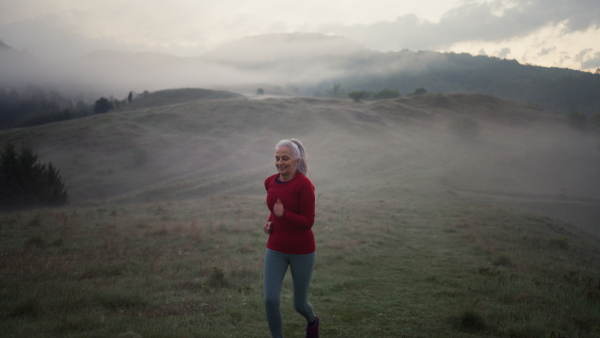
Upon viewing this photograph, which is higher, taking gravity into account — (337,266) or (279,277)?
(279,277)

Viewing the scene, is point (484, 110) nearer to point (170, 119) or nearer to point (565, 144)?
point (565, 144)

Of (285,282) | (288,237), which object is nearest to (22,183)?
(285,282)

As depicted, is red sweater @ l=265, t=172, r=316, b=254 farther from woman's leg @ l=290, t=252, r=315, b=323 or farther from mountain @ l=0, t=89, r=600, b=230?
mountain @ l=0, t=89, r=600, b=230

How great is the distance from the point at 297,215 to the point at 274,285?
3.26ft

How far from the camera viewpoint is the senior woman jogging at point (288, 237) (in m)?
4.38

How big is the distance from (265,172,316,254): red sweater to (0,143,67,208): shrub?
126ft

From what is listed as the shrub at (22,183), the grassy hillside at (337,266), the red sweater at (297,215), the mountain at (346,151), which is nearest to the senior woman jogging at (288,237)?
the red sweater at (297,215)

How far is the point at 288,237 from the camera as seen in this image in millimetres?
4438

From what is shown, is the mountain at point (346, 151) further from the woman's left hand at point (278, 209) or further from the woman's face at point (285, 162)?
the woman's left hand at point (278, 209)

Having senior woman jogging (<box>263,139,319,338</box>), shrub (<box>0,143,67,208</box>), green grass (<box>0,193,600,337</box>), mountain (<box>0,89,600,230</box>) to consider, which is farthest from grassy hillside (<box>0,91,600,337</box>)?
shrub (<box>0,143,67,208</box>)

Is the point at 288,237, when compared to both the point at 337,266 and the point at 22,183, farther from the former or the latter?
the point at 22,183

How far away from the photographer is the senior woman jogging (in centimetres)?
438

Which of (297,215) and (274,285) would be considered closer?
(297,215)

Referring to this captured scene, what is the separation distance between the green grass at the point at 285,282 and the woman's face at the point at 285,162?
2.97 m
